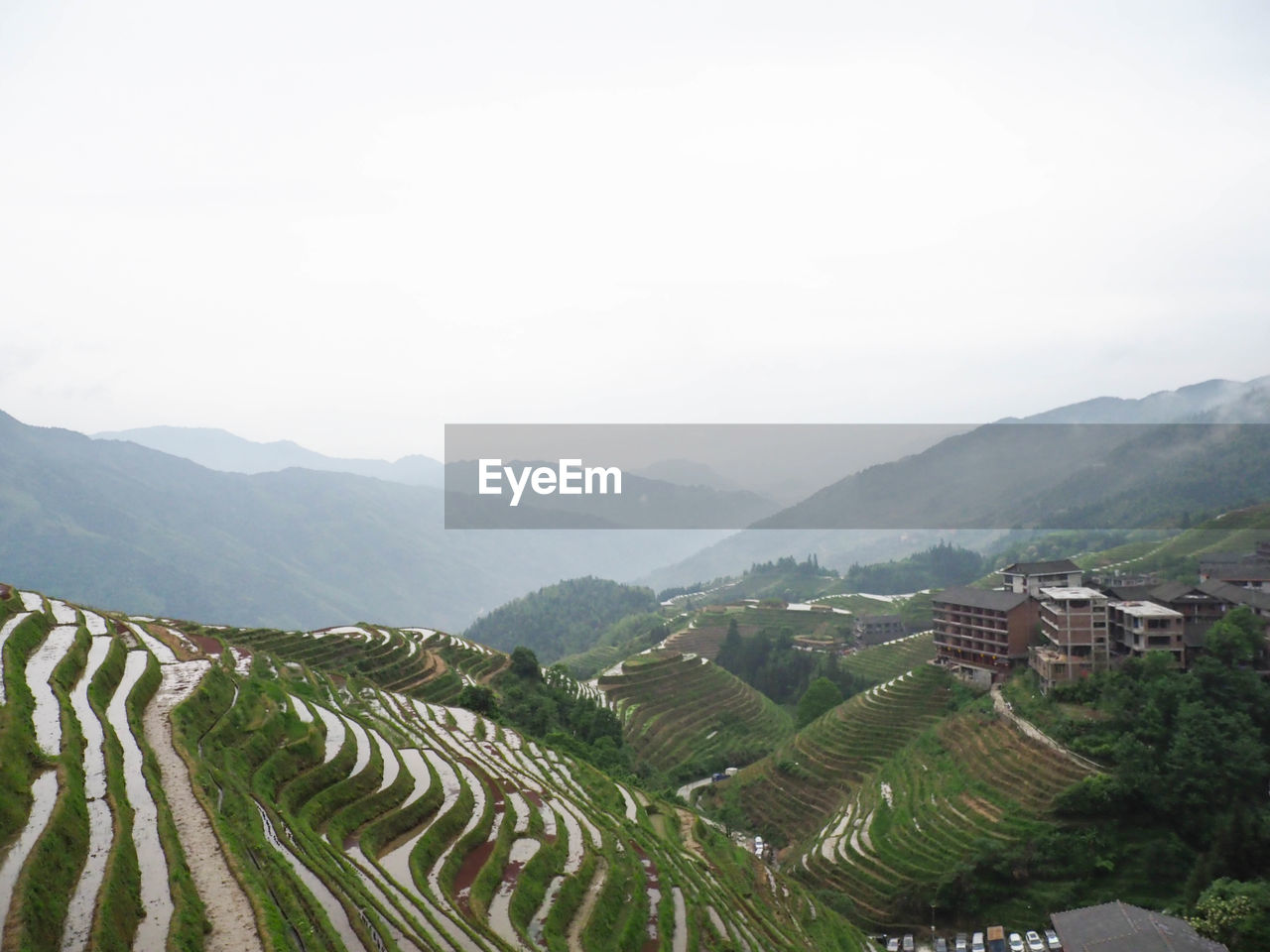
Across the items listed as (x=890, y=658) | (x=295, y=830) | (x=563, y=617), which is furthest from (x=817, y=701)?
(x=563, y=617)

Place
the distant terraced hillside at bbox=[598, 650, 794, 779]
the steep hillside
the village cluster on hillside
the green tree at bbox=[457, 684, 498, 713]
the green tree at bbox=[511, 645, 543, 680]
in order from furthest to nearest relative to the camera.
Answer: the steep hillside, the distant terraced hillside at bbox=[598, 650, 794, 779], the green tree at bbox=[511, 645, 543, 680], the green tree at bbox=[457, 684, 498, 713], the village cluster on hillside

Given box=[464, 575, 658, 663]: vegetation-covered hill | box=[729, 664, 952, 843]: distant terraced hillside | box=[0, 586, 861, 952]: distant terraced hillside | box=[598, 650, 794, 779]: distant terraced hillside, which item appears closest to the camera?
box=[0, 586, 861, 952]: distant terraced hillside

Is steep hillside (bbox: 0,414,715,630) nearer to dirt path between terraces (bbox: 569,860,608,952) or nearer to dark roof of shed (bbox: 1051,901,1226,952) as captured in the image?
dirt path between terraces (bbox: 569,860,608,952)

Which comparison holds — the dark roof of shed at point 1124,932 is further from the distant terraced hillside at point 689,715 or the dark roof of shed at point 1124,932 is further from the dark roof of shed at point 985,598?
the distant terraced hillside at point 689,715

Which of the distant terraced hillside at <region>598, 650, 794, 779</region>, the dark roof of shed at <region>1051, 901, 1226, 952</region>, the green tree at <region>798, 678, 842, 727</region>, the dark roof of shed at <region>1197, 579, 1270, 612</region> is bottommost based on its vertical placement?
the distant terraced hillside at <region>598, 650, 794, 779</region>

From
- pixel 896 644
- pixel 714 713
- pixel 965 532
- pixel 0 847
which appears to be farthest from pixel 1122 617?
pixel 965 532

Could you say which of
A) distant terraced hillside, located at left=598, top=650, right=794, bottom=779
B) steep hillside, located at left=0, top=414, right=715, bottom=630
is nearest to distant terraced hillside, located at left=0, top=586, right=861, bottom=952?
distant terraced hillside, located at left=598, top=650, right=794, bottom=779
